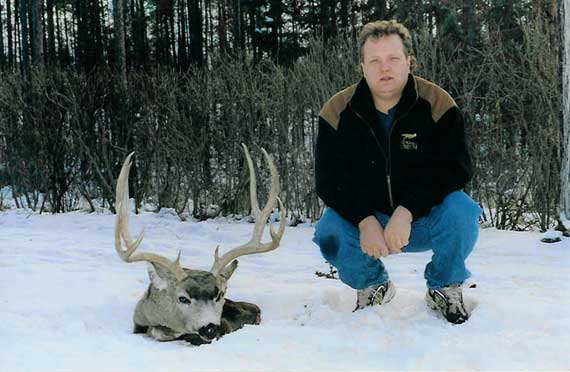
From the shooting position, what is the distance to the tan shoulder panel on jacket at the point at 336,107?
3.46 m

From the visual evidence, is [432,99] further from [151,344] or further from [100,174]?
[100,174]

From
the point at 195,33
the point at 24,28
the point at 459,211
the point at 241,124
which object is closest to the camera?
the point at 459,211

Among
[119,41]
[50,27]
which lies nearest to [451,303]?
[119,41]

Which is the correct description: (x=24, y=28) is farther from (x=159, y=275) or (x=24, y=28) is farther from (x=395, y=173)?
(x=395, y=173)

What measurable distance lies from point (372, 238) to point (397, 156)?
0.48m

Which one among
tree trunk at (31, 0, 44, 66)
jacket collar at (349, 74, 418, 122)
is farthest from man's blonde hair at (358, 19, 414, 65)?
tree trunk at (31, 0, 44, 66)

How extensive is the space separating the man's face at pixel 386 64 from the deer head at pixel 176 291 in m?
0.73

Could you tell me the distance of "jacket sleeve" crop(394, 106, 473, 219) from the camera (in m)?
3.22

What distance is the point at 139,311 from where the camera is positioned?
364 cm

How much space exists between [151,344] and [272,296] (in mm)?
1160

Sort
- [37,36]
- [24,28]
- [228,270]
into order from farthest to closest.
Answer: [24,28] < [37,36] < [228,270]

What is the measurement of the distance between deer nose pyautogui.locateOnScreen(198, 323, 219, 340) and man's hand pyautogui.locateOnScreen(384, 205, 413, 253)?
0.97 metres

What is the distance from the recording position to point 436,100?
10.9 feet

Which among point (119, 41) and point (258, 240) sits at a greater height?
point (119, 41)
